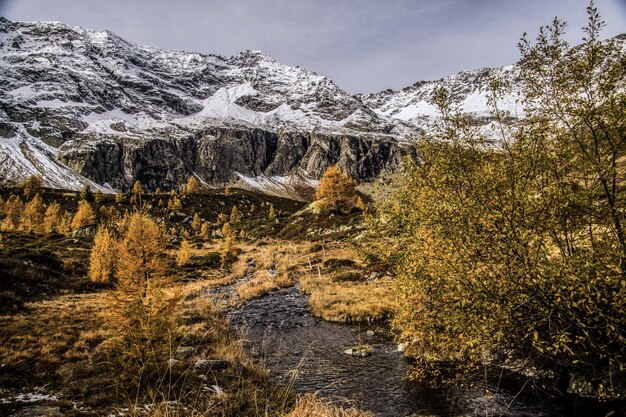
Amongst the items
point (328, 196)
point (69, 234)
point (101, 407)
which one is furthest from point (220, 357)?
point (69, 234)

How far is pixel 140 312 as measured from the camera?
12.6m

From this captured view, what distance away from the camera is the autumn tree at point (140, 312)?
12.0 metres

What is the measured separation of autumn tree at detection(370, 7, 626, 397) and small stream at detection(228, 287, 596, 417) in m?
3.94

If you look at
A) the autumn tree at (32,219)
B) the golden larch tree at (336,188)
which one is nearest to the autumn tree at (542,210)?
the golden larch tree at (336,188)

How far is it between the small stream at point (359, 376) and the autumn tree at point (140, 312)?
3.90m

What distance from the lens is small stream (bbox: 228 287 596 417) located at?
12.9m

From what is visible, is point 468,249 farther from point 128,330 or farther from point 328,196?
point 328,196

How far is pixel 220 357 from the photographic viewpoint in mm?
16609

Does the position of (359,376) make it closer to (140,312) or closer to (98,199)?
(140,312)

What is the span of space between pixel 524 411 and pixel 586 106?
10.3m

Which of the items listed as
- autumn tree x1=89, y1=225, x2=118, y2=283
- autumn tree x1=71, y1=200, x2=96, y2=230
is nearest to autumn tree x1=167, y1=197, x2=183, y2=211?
autumn tree x1=71, y1=200, x2=96, y2=230

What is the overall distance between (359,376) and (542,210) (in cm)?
1104

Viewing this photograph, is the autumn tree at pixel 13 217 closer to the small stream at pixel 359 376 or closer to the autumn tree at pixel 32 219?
the autumn tree at pixel 32 219

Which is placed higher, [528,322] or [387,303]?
[528,322]
